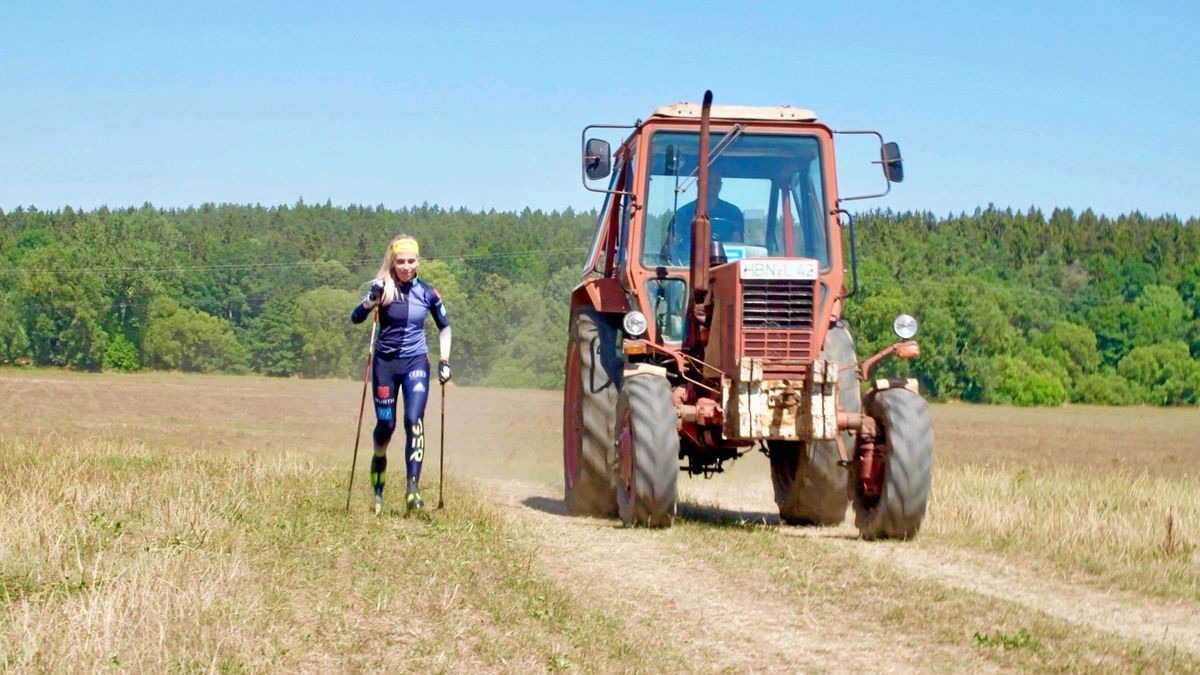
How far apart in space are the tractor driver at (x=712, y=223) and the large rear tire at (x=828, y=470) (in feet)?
3.66

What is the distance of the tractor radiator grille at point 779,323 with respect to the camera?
10055mm

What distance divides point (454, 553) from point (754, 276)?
132 inches

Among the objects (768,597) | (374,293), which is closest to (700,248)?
(374,293)

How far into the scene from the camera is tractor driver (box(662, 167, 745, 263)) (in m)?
11.1

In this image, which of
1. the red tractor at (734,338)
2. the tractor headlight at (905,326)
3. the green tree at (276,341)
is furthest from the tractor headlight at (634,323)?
the green tree at (276,341)

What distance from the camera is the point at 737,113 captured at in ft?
37.2

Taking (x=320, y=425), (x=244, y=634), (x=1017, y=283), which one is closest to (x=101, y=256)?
(x=320, y=425)

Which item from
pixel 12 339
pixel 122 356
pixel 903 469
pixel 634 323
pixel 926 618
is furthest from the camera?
pixel 12 339

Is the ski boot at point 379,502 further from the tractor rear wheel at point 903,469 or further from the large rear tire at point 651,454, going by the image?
the tractor rear wheel at point 903,469

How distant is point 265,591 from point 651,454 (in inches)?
160

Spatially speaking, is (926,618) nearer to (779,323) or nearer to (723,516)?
(779,323)

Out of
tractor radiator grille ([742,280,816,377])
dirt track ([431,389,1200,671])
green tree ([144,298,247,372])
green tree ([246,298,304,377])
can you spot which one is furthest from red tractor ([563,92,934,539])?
green tree ([144,298,247,372])

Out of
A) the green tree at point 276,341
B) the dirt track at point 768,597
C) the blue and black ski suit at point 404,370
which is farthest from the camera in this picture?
the green tree at point 276,341

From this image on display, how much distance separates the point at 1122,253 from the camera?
92375 millimetres
